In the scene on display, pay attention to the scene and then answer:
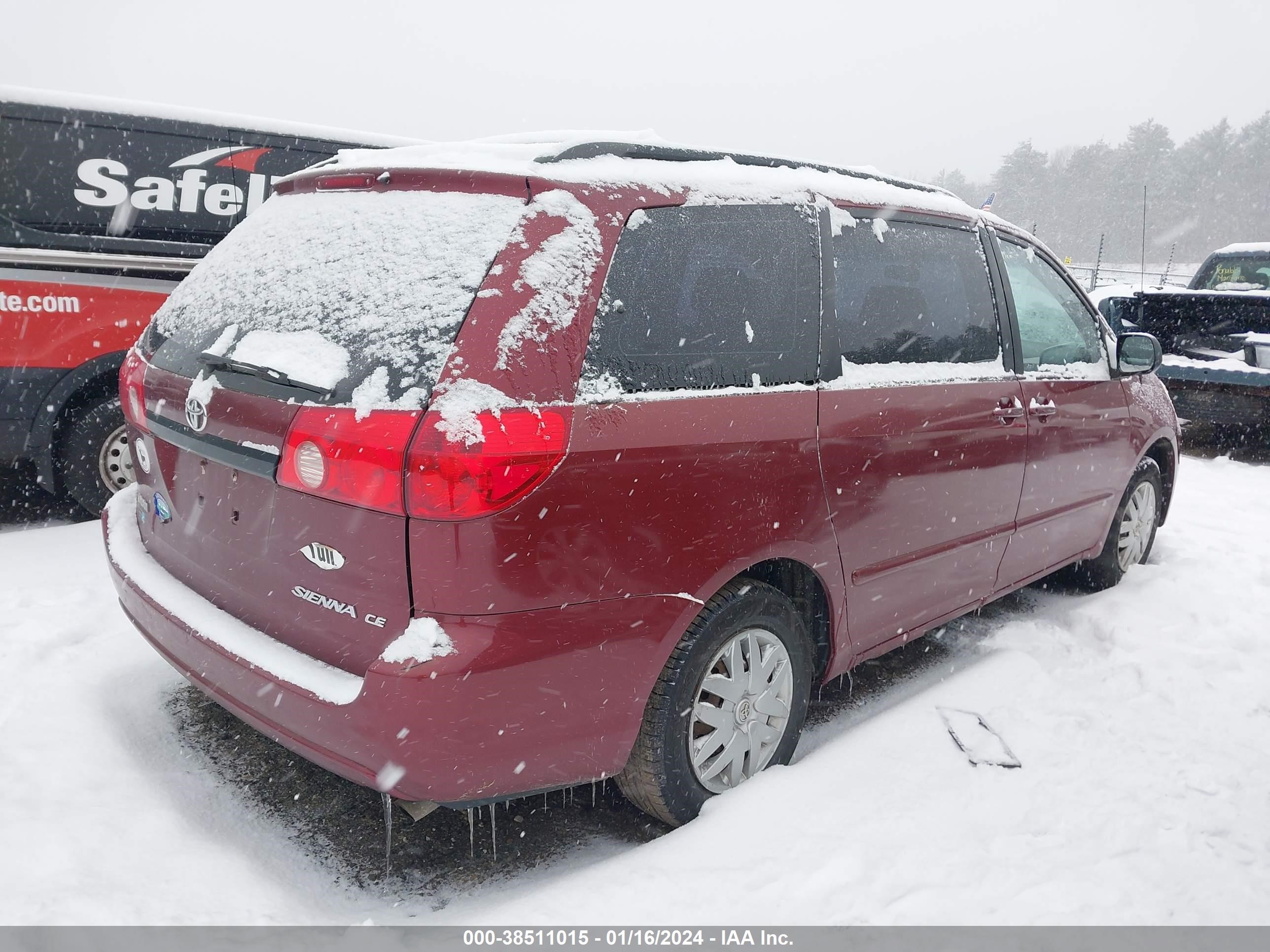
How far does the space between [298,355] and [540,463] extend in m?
0.62

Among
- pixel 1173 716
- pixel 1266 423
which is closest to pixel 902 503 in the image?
pixel 1173 716

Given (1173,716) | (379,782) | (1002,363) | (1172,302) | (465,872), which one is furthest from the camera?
(1172,302)

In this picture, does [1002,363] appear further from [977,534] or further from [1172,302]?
[1172,302]

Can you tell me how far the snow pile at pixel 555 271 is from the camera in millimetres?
1935

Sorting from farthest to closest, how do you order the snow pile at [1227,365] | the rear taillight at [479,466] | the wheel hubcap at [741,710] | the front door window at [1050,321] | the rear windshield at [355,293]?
1. the snow pile at [1227,365]
2. the front door window at [1050,321]
3. the wheel hubcap at [741,710]
4. the rear windshield at [355,293]
5. the rear taillight at [479,466]

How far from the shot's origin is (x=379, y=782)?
194cm

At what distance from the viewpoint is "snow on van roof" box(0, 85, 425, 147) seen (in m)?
4.59

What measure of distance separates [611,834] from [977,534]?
1.75m

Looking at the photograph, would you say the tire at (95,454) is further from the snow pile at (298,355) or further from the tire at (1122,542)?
the tire at (1122,542)

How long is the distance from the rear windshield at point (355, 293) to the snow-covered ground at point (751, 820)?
3.80ft

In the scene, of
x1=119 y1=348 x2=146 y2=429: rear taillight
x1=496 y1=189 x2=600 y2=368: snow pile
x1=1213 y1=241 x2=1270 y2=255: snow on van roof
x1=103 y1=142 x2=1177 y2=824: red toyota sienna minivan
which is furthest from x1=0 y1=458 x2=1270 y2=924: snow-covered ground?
x1=1213 y1=241 x2=1270 y2=255: snow on van roof

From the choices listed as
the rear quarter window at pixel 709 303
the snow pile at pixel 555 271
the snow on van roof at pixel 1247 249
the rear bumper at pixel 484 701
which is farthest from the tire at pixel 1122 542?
the snow on van roof at pixel 1247 249

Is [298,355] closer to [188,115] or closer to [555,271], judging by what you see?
[555,271]

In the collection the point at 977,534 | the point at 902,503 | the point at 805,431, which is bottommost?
the point at 977,534
